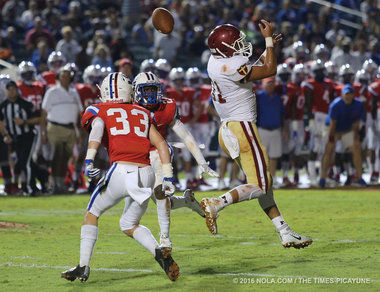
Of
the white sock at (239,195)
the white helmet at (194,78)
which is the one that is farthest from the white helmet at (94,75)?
the white sock at (239,195)

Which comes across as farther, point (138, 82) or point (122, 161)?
point (138, 82)

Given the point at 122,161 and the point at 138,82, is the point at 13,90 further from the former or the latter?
the point at 122,161

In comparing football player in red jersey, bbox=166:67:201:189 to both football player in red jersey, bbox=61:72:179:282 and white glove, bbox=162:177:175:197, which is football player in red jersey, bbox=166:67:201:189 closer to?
football player in red jersey, bbox=61:72:179:282

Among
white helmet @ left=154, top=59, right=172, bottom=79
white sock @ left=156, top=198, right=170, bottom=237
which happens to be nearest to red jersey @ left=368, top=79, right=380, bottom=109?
white helmet @ left=154, top=59, right=172, bottom=79

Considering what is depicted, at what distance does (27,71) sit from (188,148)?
710cm

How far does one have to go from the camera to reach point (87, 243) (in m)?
6.17

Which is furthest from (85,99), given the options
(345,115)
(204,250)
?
(204,250)

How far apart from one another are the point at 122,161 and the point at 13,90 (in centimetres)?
722

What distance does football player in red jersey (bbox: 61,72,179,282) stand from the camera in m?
6.17

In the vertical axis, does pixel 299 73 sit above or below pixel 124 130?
below

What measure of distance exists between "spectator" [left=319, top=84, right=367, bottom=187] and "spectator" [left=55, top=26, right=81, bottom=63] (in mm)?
5657

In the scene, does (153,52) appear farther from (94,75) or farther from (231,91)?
→ (231,91)

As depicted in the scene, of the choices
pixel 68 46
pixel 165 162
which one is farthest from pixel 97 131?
pixel 68 46

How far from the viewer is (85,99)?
1422cm
